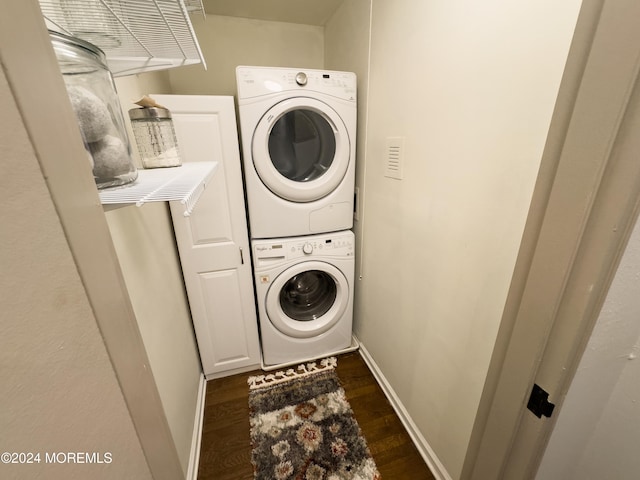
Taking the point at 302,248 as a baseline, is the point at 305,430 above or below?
below

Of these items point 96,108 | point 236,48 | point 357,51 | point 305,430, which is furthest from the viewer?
point 236,48

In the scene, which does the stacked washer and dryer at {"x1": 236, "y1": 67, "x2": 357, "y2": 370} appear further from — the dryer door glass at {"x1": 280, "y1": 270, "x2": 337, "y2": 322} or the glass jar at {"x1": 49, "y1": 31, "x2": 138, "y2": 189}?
the glass jar at {"x1": 49, "y1": 31, "x2": 138, "y2": 189}

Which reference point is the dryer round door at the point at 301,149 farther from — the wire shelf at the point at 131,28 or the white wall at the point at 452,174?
the wire shelf at the point at 131,28

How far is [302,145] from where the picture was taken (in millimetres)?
1629

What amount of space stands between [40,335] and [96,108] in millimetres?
368

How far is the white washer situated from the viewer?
1.58 metres

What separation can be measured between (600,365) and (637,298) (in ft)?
0.49

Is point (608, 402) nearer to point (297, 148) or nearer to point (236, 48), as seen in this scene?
point (297, 148)

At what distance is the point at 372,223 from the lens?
61.5 inches

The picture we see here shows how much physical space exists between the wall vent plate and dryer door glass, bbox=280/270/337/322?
0.78m

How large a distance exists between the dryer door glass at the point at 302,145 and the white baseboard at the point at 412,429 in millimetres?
1276

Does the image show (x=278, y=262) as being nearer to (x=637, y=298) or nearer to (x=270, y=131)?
(x=270, y=131)

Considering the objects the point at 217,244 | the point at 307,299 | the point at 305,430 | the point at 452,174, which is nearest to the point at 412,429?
the point at 305,430

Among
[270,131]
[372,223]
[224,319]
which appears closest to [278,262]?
[224,319]
